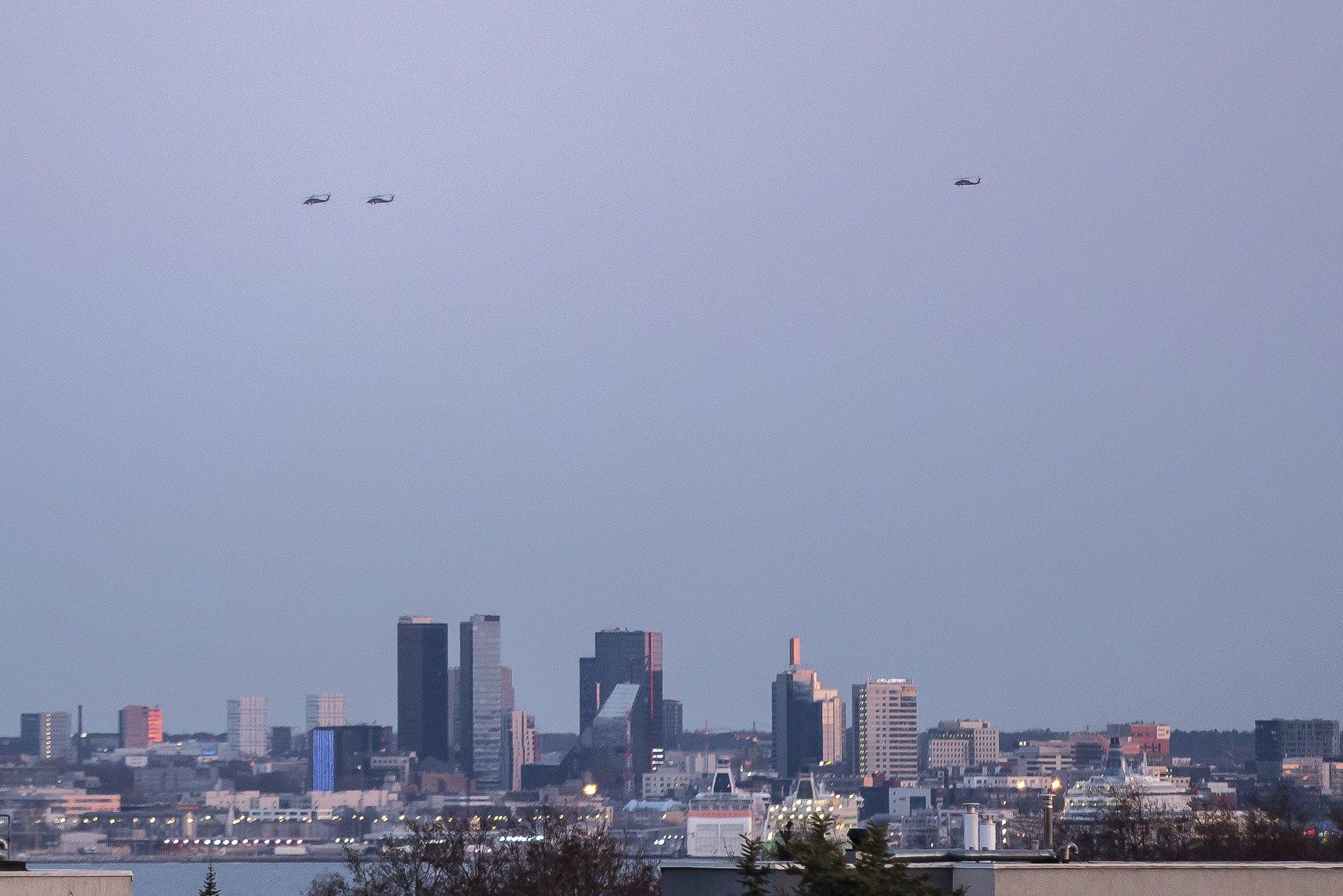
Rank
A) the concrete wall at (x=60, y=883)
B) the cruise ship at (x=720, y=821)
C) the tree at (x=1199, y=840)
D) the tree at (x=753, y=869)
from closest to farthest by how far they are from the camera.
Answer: the tree at (x=753, y=869)
the concrete wall at (x=60, y=883)
the tree at (x=1199, y=840)
the cruise ship at (x=720, y=821)

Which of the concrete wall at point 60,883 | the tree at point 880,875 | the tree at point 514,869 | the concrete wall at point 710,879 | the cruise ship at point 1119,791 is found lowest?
the cruise ship at point 1119,791

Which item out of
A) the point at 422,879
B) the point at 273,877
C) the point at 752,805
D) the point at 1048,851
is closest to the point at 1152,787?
the point at 752,805

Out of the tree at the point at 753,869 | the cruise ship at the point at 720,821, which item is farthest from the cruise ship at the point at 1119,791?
the tree at the point at 753,869

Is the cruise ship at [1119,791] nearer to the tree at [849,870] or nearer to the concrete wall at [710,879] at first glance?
the concrete wall at [710,879]

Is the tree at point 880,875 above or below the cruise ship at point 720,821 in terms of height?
above

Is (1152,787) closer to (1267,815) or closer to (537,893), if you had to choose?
(1267,815)

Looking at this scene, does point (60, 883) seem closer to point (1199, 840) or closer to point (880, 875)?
point (880, 875)
